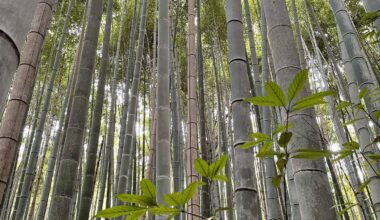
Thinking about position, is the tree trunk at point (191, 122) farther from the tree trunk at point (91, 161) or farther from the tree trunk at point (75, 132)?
the tree trunk at point (75, 132)

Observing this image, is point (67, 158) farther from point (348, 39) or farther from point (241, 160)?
point (348, 39)

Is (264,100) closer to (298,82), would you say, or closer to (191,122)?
(298,82)

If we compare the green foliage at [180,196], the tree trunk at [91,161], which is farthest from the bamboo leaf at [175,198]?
the tree trunk at [91,161]

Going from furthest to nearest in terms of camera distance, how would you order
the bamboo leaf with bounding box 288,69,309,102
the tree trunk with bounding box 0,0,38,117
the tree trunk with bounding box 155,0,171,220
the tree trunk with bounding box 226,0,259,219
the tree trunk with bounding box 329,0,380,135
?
the tree trunk with bounding box 155,0,171,220, the tree trunk with bounding box 329,0,380,135, the tree trunk with bounding box 226,0,259,219, the bamboo leaf with bounding box 288,69,309,102, the tree trunk with bounding box 0,0,38,117

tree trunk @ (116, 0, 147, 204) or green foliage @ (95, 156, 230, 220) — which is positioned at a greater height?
tree trunk @ (116, 0, 147, 204)

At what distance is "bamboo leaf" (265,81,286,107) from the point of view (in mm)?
708

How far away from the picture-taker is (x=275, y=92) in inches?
28.1

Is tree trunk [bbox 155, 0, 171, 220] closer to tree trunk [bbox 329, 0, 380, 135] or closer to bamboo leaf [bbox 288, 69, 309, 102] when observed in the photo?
tree trunk [bbox 329, 0, 380, 135]

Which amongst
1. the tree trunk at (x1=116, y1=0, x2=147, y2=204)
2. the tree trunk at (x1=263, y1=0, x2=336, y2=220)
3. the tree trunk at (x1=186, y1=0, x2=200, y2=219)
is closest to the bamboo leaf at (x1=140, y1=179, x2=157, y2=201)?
the tree trunk at (x1=263, y1=0, x2=336, y2=220)

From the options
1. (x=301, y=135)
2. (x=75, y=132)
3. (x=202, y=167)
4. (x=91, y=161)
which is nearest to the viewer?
(x=202, y=167)

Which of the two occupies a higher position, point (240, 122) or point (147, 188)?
point (240, 122)

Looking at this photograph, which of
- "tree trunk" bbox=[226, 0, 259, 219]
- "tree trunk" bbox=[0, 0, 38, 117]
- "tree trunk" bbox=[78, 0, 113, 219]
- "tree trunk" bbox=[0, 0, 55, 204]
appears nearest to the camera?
"tree trunk" bbox=[0, 0, 38, 117]

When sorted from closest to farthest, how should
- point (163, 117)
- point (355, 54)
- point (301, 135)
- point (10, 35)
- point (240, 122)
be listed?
point (10, 35) → point (301, 135) → point (240, 122) → point (355, 54) → point (163, 117)

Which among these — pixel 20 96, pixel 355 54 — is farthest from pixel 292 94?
pixel 355 54
